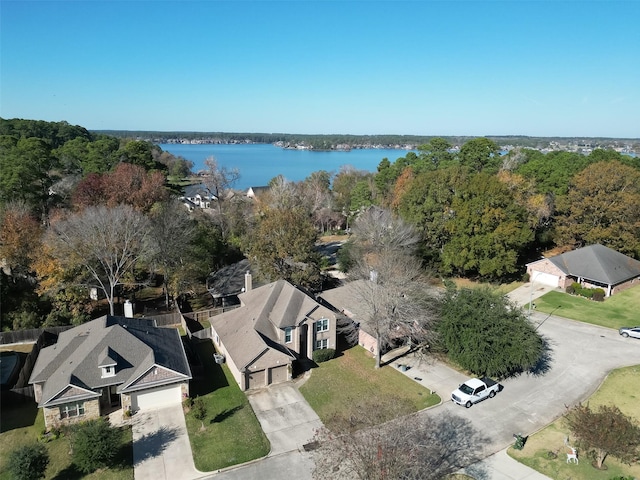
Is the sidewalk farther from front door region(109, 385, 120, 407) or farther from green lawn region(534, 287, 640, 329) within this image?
front door region(109, 385, 120, 407)

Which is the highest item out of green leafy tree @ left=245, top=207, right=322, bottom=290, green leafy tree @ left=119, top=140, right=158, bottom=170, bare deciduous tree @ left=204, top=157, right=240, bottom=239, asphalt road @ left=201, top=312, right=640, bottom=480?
green leafy tree @ left=119, top=140, right=158, bottom=170

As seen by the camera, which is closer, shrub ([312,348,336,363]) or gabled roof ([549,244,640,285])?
shrub ([312,348,336,363])

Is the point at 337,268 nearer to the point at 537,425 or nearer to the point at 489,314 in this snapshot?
the point at 489,314

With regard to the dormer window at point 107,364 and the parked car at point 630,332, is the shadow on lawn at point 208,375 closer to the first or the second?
the dormer window at point 107,364

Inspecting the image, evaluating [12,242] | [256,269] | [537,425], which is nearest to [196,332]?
[256,269]

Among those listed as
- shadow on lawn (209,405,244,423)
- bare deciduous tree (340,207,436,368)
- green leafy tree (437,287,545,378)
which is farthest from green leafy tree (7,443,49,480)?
green leafy tree (437,287,545,378)

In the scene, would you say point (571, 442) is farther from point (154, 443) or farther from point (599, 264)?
point (599, 264)

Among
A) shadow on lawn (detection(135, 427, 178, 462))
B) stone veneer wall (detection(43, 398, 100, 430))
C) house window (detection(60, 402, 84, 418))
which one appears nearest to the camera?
shadow on lawn (detection(135, 427, 178, 462))
